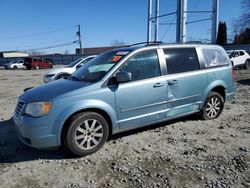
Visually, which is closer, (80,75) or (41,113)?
(41,113)

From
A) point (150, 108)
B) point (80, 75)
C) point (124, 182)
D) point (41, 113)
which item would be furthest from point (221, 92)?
point (41, 113)

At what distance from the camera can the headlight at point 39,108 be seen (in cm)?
394

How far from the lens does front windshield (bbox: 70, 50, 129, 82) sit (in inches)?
181

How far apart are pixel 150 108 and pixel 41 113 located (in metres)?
1.93

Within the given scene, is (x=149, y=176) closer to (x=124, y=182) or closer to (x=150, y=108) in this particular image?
(x=124, y=182)

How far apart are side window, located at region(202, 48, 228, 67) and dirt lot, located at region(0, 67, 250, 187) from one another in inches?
54.8

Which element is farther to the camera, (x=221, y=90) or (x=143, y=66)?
(x=221, y=90)

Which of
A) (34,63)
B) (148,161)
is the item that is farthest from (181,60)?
(34,63)

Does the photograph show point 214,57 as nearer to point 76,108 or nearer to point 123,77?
point 123,77

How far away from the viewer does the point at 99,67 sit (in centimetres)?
489

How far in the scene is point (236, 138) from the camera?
4836mm

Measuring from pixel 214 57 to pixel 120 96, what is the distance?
2.68 metres

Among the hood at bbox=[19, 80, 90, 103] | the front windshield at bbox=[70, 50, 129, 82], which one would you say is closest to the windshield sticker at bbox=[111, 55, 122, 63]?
the front windshield at bbox=[70, 50, 129, 82]

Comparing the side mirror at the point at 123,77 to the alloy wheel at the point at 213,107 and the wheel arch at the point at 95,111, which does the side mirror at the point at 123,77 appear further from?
the alloy wheel at the point at 213,107
